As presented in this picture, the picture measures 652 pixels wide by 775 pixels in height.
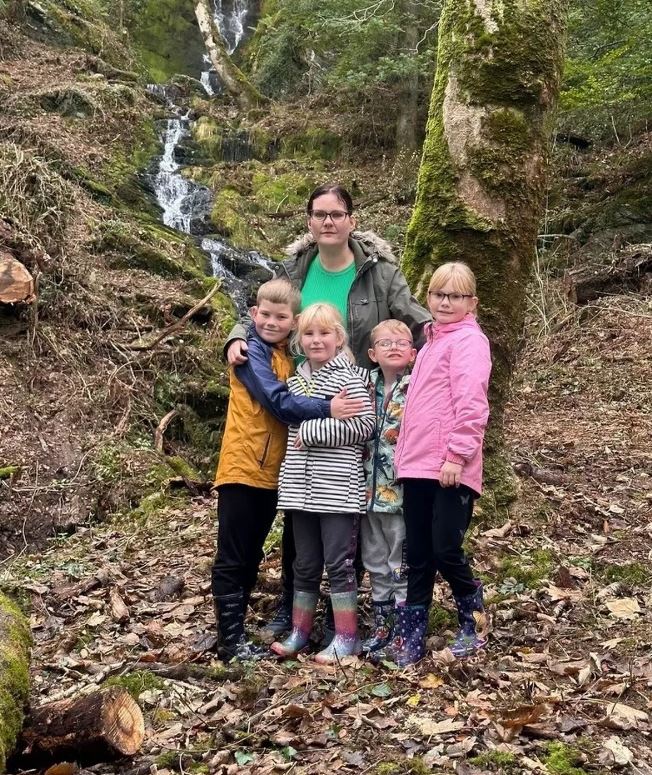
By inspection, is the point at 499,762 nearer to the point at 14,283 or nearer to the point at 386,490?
the point at 386,490

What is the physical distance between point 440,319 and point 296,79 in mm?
23205

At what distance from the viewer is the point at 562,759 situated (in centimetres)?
266

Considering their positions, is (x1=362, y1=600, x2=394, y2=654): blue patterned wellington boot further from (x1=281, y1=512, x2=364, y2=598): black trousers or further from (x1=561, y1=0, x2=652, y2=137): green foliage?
(x1=561, y1=0, x2=652, y2=137): green foliage

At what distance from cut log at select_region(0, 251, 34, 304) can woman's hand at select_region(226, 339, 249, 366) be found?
507cm

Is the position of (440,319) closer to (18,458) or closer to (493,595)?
(493,595)

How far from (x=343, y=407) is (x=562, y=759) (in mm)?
1791

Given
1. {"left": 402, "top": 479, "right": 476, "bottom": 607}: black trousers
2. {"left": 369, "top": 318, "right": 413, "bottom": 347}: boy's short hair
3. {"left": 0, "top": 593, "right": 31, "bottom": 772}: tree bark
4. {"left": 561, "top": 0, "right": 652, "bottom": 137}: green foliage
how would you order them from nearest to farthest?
1. {"left": 0, "top": 593, "right": 31, "bottom": 772}: tree bark
2. {"left": 402, "top": 479, "right": 476, "bottom": 607}: black trousers
3. {"left": 369, "top": 318, "right": 413, "bottom": 347}: boy's short hair
4. {"left": 561, "top": 0, "right": 652, "bottom": 137}: green foliage

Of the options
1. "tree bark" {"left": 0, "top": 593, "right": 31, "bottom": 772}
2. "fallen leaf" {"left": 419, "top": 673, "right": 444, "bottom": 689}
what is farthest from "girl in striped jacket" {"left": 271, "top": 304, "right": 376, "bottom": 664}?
"tree bark" {"left": 0, "top": 593, "right": 31, "bottom": 772}

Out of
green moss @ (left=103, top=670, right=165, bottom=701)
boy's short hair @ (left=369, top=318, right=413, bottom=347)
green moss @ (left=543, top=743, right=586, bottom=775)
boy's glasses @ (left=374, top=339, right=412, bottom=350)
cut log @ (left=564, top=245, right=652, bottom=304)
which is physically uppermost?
cut log @ (left=564, top=245, right=652, bottom=304)

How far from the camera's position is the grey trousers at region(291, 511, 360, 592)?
3.80m

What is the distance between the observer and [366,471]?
12.9ft

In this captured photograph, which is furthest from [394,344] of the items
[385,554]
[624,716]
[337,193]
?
[624,716]

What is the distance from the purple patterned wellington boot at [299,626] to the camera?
3883 mm

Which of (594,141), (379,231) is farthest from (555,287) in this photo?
(594,141)
